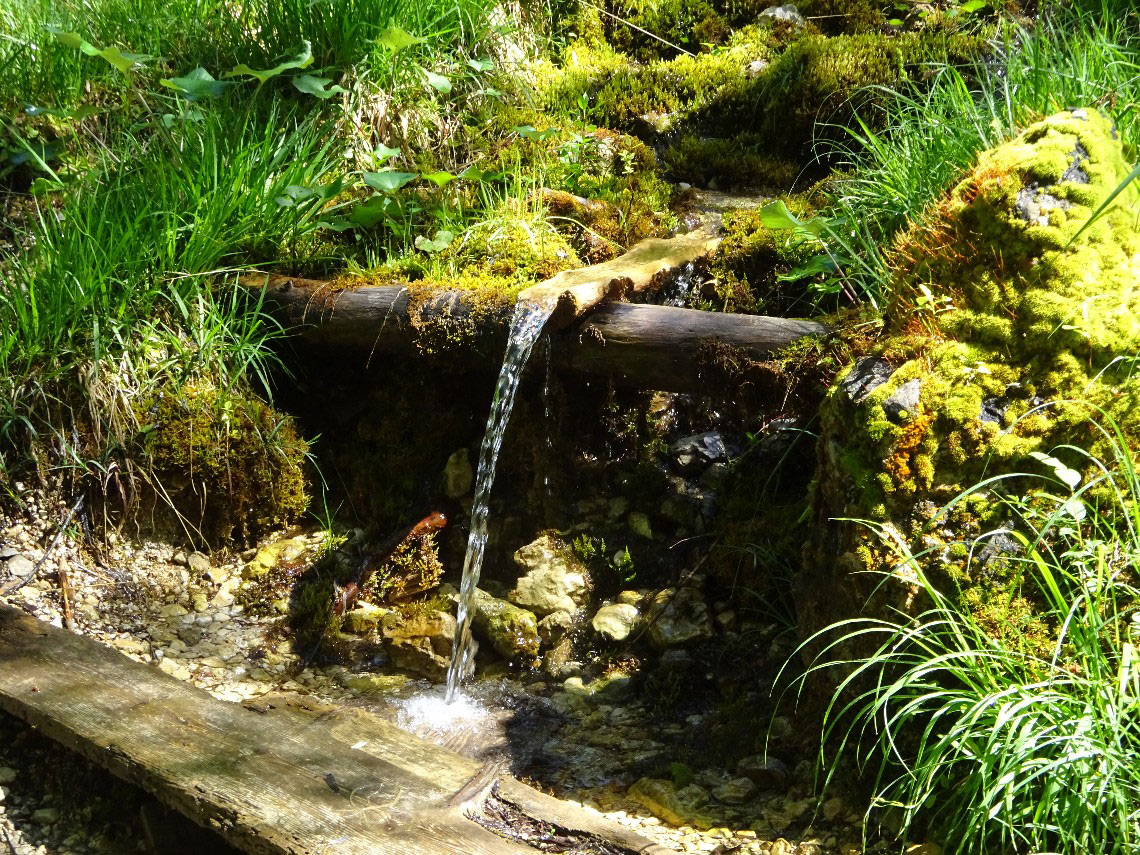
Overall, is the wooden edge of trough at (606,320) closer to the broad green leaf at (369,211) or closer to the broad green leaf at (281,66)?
the broad green leaf at (369,211)

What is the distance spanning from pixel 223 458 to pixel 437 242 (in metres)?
1.34

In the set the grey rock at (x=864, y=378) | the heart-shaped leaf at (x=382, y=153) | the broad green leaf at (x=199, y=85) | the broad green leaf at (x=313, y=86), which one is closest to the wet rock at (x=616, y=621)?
the grey rock at (x=864, y=378)

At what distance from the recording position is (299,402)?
4395mm

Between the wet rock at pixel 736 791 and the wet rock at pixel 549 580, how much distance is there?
1.07 m

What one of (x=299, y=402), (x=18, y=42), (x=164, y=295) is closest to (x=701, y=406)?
(x=299, y=402)

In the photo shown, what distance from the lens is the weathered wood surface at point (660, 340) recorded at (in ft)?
11.0

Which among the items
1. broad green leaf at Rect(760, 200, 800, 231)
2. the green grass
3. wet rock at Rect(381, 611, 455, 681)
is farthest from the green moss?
the green grass

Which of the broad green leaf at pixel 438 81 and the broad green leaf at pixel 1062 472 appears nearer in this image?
the broad green leaf at pixel 1062 472

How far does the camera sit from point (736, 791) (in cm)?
275

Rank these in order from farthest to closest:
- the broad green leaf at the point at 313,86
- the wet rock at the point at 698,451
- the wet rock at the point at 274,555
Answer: the broad green leaf at the point at 313,86 → the wet rock at the point at 274,555 → the wet rock at the point at 698,451

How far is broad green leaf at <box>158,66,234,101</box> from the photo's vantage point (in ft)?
14.1

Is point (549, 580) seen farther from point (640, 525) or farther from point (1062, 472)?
point (1062, 472)

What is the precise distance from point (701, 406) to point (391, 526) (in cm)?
145

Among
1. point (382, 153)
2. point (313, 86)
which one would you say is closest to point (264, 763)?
point (382, 153)
